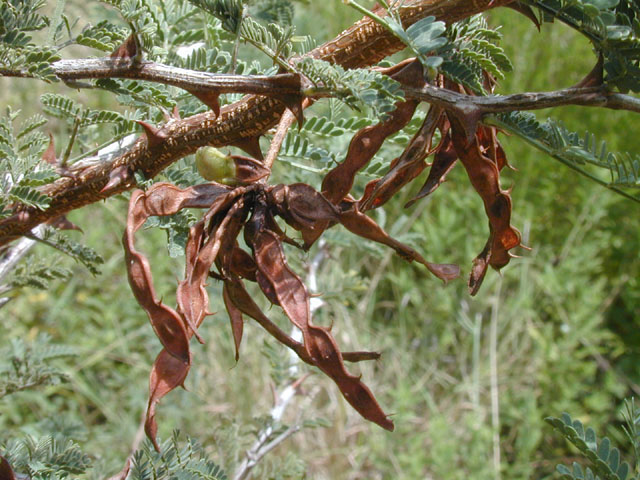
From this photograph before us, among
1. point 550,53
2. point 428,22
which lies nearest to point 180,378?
point 428,22

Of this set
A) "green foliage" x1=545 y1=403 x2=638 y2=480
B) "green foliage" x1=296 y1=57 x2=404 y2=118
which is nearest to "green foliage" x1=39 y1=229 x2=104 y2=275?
"green foliage" x1=296 y1=57 x2=404 y2=118

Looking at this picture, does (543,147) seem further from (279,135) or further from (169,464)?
(169,464)

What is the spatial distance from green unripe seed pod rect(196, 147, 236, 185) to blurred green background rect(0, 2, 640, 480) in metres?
1.69

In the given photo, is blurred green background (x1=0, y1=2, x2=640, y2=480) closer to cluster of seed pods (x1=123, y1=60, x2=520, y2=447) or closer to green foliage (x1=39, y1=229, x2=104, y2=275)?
green foliage (x1=39, y1=229, x2=104, y2=275)

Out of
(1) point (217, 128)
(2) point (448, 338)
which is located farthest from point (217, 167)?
(2) point (448, 338)

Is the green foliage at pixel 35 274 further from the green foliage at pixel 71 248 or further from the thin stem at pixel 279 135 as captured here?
the thin stem at pixel 279 135

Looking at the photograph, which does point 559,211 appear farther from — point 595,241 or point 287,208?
point 287,208

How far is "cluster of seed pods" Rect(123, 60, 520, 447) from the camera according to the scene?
626 mm

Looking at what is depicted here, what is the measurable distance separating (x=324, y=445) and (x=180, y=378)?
233 centimetres

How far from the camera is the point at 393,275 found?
3219 mm

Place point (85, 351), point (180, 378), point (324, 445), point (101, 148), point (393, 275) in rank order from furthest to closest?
point (393, 275)
point (85, 351)
point (324, 445)
point (101, 148)
point (180, 378)

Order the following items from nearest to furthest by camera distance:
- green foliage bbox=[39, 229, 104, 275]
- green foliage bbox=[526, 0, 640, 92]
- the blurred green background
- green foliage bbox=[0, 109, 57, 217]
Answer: green foliage bbox=[526, 0, 640, 92], green foliage bbox=[0, 109, 57, 217], green foliage bbox=[39, 229, 104, 275], the blurred green background

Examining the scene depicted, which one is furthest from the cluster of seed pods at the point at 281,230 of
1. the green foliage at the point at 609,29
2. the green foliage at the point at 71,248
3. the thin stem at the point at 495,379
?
the thin stem at the point at 495,379

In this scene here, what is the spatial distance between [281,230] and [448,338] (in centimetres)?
248
